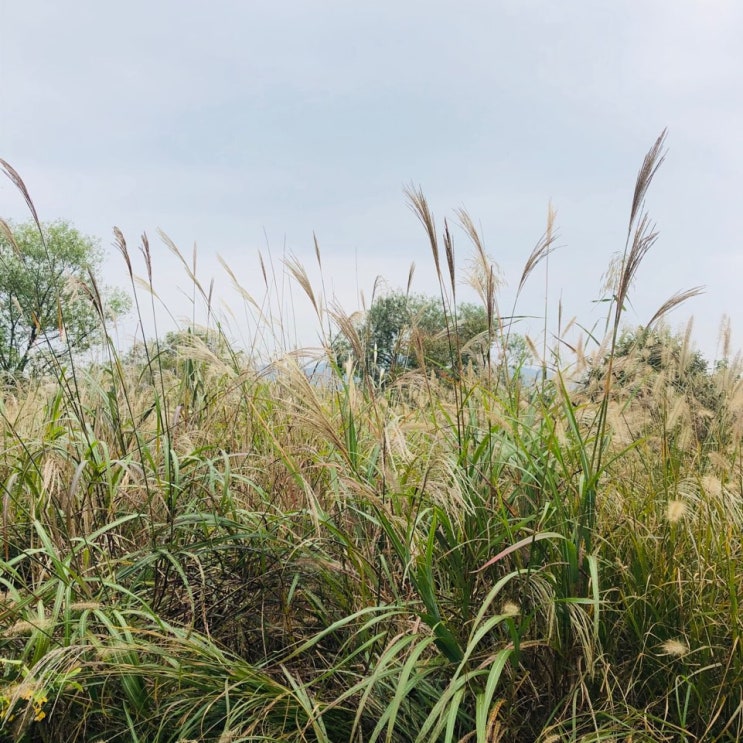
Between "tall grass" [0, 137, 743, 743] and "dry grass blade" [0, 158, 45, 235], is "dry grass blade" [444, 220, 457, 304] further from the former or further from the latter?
"dry grass blade" [0, 158, 45, 235]

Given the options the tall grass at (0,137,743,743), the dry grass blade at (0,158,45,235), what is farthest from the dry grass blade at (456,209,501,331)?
the dry grass blade at (0,158,45,235)

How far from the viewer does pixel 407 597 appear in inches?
73.6

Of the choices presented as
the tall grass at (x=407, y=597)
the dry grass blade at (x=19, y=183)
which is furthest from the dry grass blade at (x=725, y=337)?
the dry grass blade at (x=19, y=183)

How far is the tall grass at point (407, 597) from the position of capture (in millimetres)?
1671

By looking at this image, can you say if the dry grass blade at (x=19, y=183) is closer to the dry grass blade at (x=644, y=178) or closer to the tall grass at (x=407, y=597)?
the tall grass at (x=407, y=597)

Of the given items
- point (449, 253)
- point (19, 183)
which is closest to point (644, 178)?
point (449, 253)

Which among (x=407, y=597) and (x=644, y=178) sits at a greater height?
(x=644, y=178)

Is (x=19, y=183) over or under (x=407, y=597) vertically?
over

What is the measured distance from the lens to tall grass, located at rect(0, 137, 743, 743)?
167 centimetres

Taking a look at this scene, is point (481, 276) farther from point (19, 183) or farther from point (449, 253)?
point (19, 183)

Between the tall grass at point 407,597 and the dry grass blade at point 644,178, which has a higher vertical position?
the dry grass blade at point 644,178

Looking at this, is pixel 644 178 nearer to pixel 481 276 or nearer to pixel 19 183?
pixel 481 276

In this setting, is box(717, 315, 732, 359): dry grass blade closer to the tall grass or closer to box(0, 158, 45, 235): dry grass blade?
the tall grass

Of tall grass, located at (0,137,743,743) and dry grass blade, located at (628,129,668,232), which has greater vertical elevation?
dry grass blade, located at (628,129,668,232)
